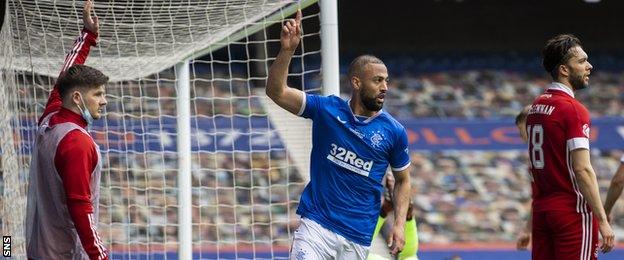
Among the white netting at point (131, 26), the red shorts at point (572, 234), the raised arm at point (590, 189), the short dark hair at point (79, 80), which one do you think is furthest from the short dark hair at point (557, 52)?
the short dark hair at point (79, 80)

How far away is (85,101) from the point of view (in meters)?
4.83

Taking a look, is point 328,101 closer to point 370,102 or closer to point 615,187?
point 370,102

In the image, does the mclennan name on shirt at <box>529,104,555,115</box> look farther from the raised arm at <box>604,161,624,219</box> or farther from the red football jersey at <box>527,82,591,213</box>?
Answer: the raised arm at <box>604,161,624,219</box>

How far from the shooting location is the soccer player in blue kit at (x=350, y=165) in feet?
17.9

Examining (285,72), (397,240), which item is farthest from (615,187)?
(285,72)

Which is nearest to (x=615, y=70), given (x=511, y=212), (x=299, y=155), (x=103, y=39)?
(x=511, y=212)

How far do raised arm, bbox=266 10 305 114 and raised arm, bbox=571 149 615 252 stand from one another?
1.37 metres

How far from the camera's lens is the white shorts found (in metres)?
5.44

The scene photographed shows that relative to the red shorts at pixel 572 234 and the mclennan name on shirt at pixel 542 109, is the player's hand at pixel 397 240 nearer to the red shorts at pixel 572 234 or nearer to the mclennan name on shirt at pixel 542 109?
the red shorts at pixel 572 234

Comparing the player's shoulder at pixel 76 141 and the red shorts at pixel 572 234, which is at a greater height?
the player's shoulder at pixel 76 141

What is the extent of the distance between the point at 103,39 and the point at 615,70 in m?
15.7

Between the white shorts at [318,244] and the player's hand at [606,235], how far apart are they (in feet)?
3.85

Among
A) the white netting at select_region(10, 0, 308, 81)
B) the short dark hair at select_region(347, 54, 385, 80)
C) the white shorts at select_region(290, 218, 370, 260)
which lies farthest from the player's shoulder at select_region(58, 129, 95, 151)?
the white netting at select_region(10, 0, 308, 81)

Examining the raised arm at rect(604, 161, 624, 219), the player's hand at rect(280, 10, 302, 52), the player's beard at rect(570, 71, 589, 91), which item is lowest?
the raised arm at rect(604, 161, 624, 219)
